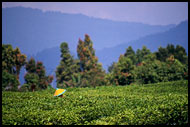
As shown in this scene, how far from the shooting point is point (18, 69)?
25594 millimetres

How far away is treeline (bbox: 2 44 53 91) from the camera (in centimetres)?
2252

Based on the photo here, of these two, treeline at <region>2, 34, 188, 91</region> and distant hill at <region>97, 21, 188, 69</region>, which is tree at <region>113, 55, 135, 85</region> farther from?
distant hill at <region>97, 21, 188, 69</region>

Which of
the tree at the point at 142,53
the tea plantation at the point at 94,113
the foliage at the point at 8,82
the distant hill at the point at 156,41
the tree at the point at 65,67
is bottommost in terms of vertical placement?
the tea plantation at the point at 94,113

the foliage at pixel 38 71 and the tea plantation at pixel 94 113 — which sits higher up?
the foliage at pixel 38 71

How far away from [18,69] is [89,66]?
28.6 ft

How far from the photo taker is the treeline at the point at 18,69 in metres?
22.5

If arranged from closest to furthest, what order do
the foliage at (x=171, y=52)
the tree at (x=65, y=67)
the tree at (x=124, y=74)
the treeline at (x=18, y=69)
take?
the tree at (x=124, y=74), the treeline at (x=18, y=69), the tree at (x=65, y=67), the foliage at (x=171, y=52)

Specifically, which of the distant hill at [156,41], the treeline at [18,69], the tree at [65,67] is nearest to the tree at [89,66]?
the tree at [65,67]

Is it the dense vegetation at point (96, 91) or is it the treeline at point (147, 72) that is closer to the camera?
the dense vegetation at point (96, 91)

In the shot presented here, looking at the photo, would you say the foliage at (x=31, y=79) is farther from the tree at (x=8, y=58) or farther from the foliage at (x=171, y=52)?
the foliage at (x=171, y=52)

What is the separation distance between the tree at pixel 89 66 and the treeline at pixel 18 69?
4755 mm

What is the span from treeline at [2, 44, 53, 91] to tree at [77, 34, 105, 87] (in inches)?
187

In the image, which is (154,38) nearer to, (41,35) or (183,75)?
(41,35)

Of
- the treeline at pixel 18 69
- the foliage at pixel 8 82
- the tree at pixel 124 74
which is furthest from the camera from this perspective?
the treeline at pixel 18 69
